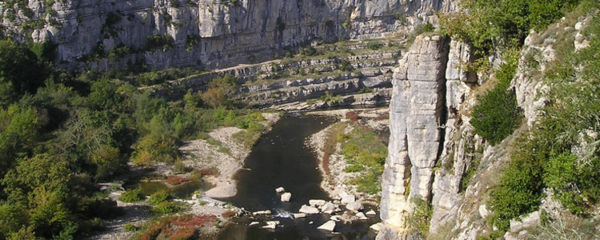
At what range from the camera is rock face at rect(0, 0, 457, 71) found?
186 ft

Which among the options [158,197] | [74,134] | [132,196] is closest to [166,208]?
[158,197]

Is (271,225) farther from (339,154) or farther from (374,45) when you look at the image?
(374,45)

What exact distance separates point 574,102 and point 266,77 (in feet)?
180

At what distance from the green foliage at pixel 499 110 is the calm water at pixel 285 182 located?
44.0 feet

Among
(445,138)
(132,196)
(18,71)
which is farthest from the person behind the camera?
(18,71)

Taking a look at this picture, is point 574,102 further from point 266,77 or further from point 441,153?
point 266,77

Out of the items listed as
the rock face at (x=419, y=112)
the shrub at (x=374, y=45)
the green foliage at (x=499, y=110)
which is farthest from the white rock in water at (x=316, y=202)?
the shrub at (x=374, y=45)

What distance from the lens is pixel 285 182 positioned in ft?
122

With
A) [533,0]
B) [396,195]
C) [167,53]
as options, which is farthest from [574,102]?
[167,53]

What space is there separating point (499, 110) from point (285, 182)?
74.0 feet

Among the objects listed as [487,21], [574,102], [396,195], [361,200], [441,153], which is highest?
[487,21]

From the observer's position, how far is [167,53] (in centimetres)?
6359

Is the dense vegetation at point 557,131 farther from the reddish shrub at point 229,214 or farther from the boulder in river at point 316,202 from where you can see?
the reddish shrub at point 229,214

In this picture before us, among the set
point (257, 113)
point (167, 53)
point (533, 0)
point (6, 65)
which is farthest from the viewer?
point (167, 53)
